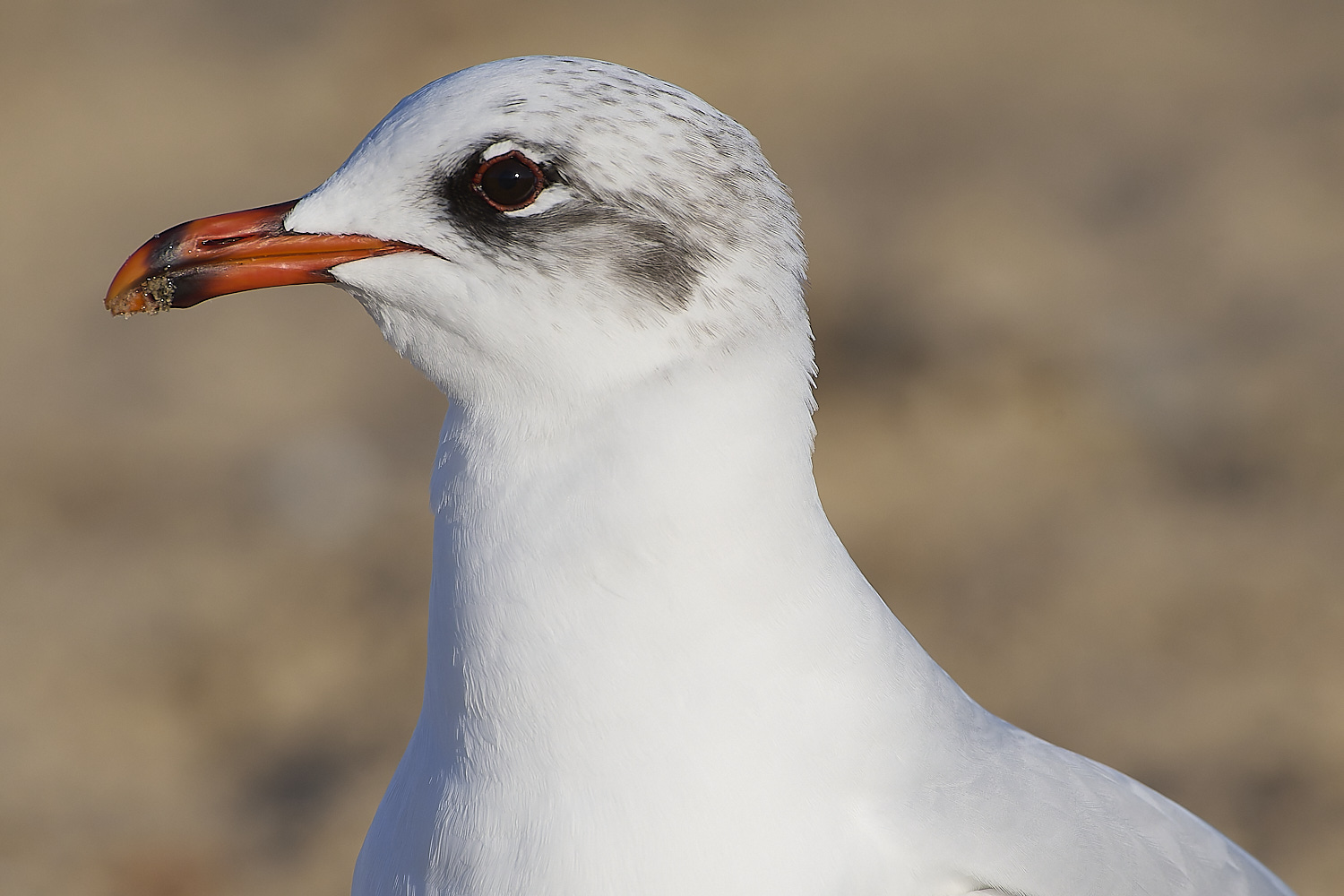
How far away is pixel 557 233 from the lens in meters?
1.91

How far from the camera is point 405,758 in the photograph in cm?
219

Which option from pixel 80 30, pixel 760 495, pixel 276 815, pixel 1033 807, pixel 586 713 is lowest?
pixel 276 815

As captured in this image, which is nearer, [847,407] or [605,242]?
[605,242]

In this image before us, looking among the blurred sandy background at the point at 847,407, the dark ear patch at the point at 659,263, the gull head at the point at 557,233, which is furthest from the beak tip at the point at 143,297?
the blurred sandy background at the point at 847,407

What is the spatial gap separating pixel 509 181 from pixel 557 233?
3.8 inches

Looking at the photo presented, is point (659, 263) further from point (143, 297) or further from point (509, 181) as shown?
point (143, 297)

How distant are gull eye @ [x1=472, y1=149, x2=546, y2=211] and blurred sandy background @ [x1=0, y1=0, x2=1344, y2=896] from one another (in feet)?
11.0

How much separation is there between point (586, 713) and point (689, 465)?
0.37m

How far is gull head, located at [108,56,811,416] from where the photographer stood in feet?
6.23

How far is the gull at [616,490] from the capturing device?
1885 millimetres

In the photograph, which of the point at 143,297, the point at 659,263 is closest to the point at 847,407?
the point at 659,263

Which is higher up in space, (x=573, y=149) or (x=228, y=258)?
(x=573, y=149)

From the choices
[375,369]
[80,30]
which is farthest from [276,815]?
[80,30]

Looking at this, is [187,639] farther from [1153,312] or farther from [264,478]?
[1153,312]
